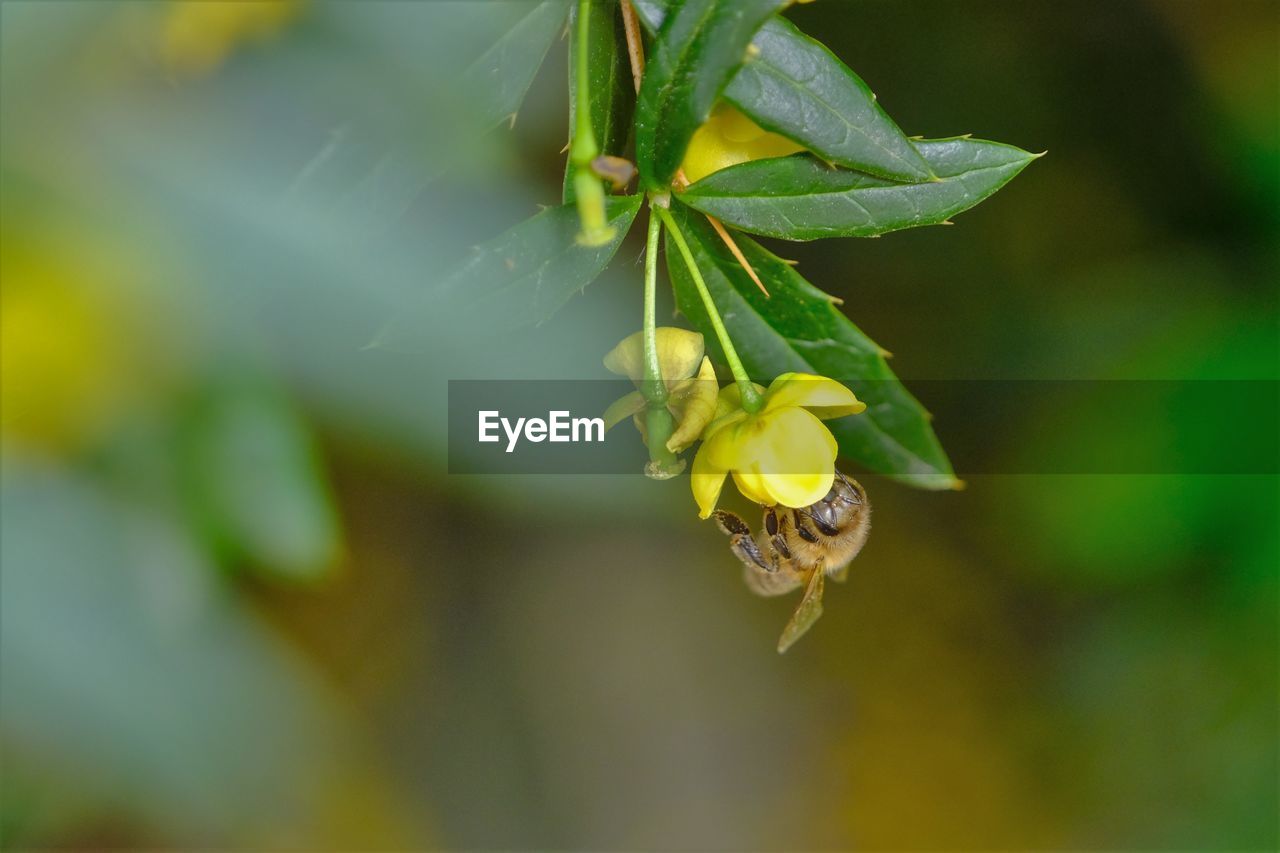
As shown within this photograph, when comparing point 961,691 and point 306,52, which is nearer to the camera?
point 306,52

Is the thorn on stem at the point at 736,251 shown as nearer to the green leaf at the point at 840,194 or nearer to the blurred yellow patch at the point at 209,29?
the green leaf at the point at 840,194

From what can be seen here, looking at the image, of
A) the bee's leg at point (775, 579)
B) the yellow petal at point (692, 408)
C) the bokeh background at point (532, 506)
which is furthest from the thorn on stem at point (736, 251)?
the bee's leg at point (775, 579)

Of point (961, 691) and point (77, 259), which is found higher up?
point (77, 259)

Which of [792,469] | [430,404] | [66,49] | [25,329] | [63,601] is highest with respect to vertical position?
[66,49]

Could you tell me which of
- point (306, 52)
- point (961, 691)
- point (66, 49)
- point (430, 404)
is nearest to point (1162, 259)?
point (961, 691)

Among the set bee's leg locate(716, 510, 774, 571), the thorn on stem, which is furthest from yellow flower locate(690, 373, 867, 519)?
bee's leg locate(716, 510, 774, 571)

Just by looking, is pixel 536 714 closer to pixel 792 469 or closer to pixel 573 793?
pixel 573 793

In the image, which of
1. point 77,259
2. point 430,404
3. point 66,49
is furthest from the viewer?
point 430,404

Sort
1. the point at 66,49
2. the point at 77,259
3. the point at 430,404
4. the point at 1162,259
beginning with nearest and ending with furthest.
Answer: the point at 66,49, the point at 77,259, the point at 430,404, the point at 1162,259
